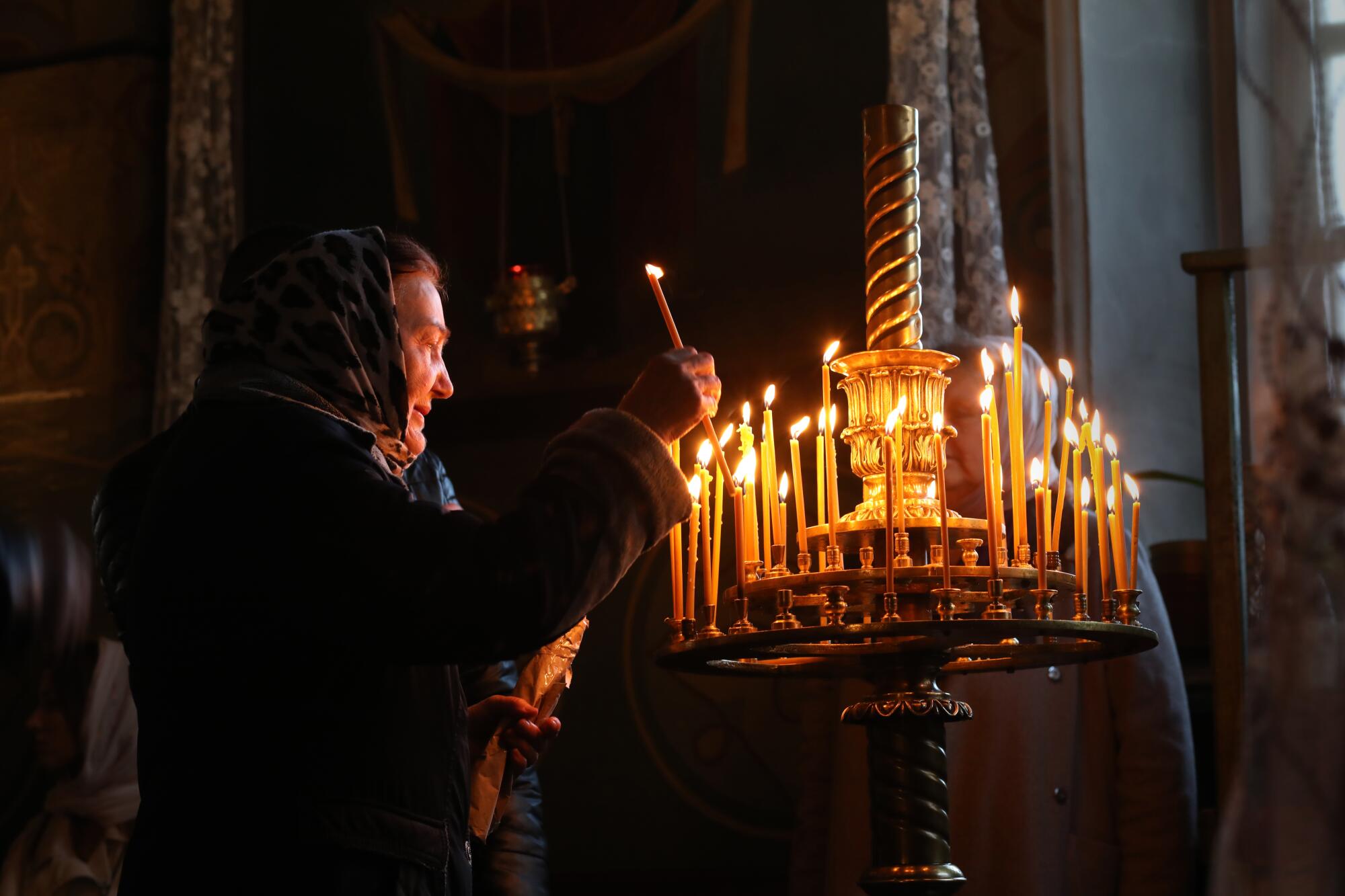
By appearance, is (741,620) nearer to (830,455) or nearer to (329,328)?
(830,455)

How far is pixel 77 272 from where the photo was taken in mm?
5398

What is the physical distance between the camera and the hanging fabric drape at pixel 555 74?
177 inches

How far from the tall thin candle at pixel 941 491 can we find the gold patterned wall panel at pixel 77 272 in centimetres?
410

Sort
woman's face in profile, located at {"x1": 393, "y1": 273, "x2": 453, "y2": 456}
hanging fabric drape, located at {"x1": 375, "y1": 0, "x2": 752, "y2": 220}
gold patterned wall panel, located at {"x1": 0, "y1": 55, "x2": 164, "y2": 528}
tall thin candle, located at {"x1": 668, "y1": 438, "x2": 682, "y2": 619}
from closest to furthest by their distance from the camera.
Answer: tall thin candle, located at {"x1": 668, "y1": 438, "x2": 682, "y2": 619}, woman's face in profile, located at {"x1": 393, "y1": 273, "x2": 453, "y2": 456}, hanging fabric drape, located at {"x1": 375, "y1": 0, "x2": 752, "y2": 220}, gold patterned wall panel, located at {"x1": 0, "y1": 55, "x2": 164, "y2": 528}

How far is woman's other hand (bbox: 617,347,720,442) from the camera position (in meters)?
1.75

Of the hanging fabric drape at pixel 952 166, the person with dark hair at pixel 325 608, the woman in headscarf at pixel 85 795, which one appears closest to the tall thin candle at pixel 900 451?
the person with dark hair at pixel 325 608

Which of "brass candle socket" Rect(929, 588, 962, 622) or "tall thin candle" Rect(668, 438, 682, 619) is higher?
"tall thin candle" Rect(668, 438, 682, 619)

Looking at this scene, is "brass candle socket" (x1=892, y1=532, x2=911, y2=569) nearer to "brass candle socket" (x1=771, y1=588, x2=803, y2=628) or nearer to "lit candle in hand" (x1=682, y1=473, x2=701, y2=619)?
"brass candle socket" (x1=771, y1=588, x2=803, y2=628)

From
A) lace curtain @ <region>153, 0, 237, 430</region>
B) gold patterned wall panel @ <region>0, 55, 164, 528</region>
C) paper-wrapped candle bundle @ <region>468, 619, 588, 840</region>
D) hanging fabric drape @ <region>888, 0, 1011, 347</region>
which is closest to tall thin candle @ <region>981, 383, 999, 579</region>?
paper-wrapped candle bundle @ <region>468, 619, 588, 840</region>

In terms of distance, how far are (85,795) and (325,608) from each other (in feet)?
11.2

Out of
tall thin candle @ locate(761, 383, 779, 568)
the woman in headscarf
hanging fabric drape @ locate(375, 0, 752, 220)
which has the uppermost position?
hanging fabric drape @ locate(375, 0, 752, 220)

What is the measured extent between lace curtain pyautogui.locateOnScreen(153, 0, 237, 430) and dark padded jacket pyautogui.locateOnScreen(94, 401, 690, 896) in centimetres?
335

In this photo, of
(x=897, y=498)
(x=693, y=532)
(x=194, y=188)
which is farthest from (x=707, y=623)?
(x=194, y=188)

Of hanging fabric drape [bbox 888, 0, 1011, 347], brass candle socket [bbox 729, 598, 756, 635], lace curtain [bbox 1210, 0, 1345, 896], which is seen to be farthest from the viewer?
hanging fabric drape [bbox 888, 0, 1011, 347]
